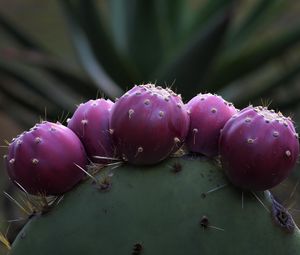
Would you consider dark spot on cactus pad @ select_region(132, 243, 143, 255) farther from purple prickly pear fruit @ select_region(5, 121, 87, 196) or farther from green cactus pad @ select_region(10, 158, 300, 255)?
purple prickly pear fruit @ select_region(5, 121, 87, 196)

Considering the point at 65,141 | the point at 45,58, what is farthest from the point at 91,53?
the point at 65,141

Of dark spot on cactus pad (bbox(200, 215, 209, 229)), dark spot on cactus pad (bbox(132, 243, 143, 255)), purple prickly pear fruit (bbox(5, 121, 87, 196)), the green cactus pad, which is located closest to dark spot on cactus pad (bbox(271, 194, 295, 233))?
the green cactus pad

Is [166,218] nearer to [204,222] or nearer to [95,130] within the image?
[204,222]

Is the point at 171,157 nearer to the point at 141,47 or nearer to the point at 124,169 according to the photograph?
the point at 124,169

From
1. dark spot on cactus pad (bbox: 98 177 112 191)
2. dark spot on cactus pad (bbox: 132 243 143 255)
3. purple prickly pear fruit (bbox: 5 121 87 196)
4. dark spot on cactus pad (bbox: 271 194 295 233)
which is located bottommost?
dark spot on cactus pad (bbox: 132 243 143 255)

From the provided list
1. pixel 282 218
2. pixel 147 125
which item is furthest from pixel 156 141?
pixel 282 218

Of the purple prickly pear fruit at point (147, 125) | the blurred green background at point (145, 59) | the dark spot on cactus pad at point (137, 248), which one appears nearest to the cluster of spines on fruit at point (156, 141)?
the purple prickly pear fruit at point (147, 125)

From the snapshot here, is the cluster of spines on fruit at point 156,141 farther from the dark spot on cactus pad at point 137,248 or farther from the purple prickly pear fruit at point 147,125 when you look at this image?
the dark spot on cactus pad at point 137,248
